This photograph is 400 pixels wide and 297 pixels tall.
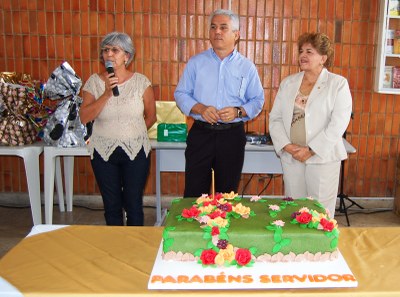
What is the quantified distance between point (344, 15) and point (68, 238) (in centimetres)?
322

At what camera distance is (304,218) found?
161 centimetres

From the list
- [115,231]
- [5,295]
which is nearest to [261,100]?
[115,231]

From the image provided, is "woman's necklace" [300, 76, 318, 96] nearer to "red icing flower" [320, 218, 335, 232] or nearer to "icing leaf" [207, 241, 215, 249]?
"red icing flower" [320, 218, 335, 232]

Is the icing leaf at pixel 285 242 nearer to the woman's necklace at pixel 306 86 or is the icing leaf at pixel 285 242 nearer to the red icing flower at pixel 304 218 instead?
the red icing flower at pixel 304 218

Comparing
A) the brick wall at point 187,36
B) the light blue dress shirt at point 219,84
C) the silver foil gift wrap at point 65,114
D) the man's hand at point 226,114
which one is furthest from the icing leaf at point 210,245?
the brick wall at point 187,36

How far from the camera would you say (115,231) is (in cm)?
191

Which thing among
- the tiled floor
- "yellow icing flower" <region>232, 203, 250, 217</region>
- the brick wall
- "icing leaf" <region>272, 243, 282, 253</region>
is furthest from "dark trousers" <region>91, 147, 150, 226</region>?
the brick wall

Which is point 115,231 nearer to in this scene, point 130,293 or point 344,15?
point 130,293

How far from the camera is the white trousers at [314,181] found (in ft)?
8.60

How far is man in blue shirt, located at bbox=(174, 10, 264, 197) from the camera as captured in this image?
2734 millimetres

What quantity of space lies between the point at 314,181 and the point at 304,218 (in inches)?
41.8

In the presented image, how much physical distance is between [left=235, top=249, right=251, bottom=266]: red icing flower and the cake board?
0.08ft

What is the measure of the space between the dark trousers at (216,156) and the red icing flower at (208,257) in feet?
4.23

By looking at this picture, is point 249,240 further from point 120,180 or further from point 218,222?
point 120,180
